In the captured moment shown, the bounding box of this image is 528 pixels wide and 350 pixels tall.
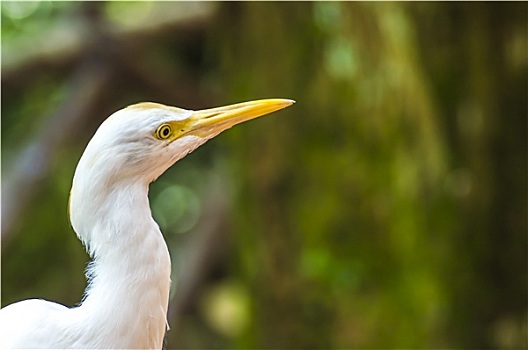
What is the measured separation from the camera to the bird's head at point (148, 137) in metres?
0.77

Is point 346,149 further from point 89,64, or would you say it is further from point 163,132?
point 163,132

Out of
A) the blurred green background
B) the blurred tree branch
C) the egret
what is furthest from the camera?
the blurred tree branch

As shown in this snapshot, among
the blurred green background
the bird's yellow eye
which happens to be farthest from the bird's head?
the blurred green background

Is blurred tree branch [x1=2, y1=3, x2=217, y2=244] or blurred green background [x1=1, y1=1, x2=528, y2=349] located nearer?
blurred green background [x1=1, y1=1, x2=528, y2=349]

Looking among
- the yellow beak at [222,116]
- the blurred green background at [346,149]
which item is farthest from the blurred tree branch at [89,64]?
the yellow beak at [222,116]

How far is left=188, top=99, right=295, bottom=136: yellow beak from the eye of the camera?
83 cm

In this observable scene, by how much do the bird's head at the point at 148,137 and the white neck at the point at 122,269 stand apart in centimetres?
2

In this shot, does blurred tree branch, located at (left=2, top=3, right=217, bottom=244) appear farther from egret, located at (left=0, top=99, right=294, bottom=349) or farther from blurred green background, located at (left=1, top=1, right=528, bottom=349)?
egret, located at (left=0, top=99, right=294, bottom=349)

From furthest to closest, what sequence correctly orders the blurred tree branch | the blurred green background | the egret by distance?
the blurred tree branch < the blurred green background < the egret

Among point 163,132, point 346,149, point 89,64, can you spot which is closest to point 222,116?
point 163,132

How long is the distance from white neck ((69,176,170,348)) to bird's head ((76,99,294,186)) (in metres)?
0.02

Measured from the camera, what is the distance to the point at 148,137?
795mm

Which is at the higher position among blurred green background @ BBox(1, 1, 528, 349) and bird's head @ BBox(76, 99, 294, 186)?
bird's head @ BBox(76, 99, 294, 186)

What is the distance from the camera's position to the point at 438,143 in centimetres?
189
